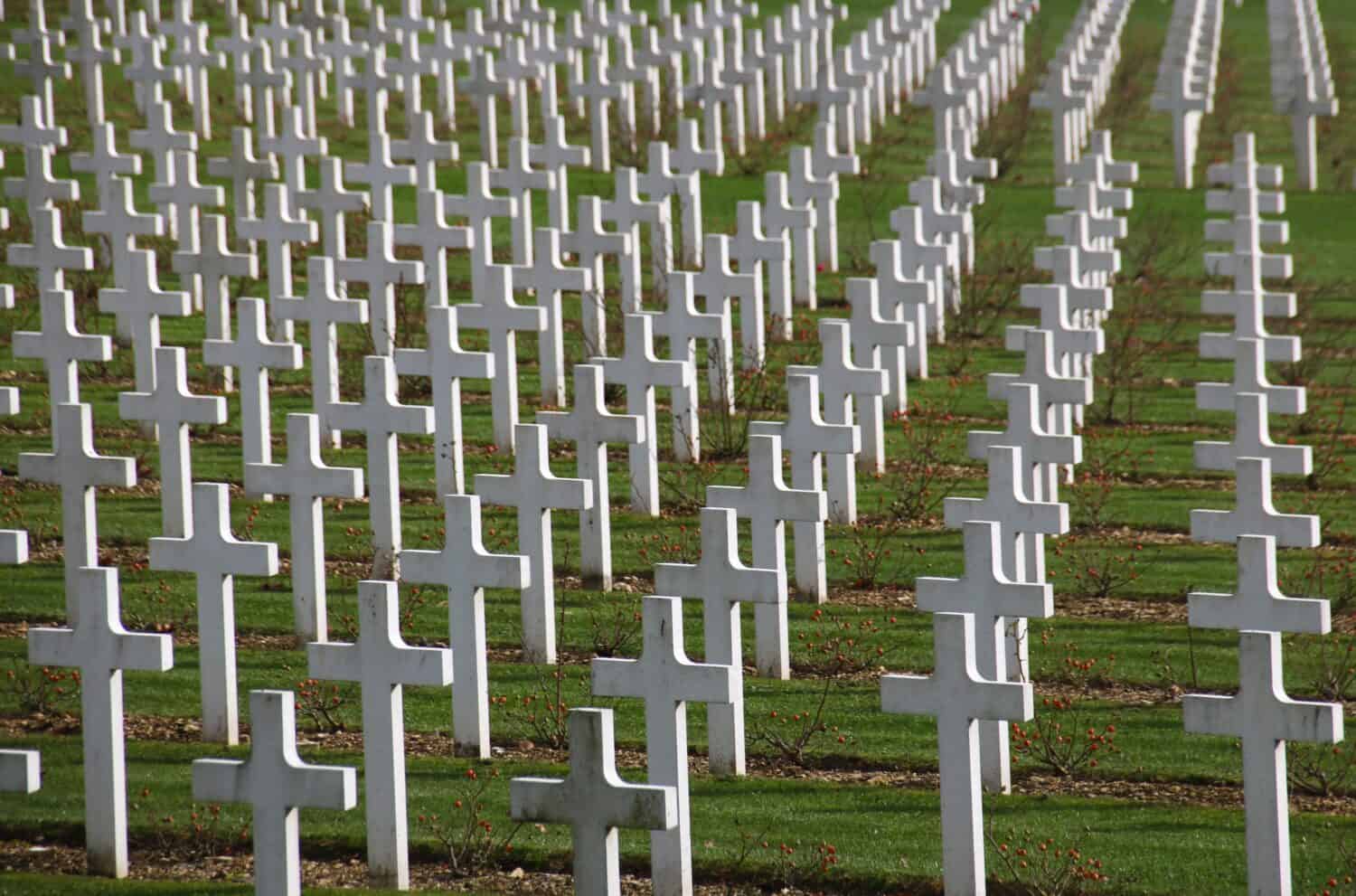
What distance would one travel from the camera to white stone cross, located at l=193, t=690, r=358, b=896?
613cm

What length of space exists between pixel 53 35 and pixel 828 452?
43.3ft

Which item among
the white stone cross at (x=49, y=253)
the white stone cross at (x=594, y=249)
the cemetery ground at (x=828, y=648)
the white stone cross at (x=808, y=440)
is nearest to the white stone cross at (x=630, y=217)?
the white stone cross at (x=594, y=249)

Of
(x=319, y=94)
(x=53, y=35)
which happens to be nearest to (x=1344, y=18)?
(x=319, y=94)

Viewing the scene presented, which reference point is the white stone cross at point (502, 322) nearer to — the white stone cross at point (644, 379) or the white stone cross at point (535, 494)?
the white stone cross at point (644, 379)

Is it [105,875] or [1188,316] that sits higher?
[1188,316]

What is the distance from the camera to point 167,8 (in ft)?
86.0

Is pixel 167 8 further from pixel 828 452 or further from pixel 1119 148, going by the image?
pixel 828 452

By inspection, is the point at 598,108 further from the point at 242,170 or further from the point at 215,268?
the point at 215,268

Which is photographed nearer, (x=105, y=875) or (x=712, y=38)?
(x=105, y=875)

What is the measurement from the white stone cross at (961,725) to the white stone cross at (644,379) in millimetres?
3766

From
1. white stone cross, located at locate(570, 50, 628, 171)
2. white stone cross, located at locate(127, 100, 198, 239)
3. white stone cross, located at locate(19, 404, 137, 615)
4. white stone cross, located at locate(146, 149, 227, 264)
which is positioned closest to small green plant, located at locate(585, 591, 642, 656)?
white stone cross, located at locate(19, 404, 137, 615)

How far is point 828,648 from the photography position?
357 inches

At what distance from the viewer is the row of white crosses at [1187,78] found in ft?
65.8

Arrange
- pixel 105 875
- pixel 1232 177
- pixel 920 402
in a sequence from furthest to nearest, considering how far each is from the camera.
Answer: pixel 1232 177 < pixel 920 402 < pixel 105 875
